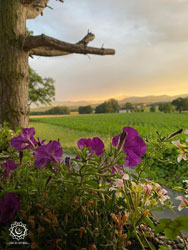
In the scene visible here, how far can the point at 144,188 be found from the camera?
120cm

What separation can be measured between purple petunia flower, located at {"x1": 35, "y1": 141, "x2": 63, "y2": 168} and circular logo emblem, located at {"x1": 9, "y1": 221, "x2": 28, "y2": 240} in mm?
269

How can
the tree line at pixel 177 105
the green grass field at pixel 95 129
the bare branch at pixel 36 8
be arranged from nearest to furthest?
the bare branch at pixel 36 8, the green grass field at pixel 95 129, the tree line at pixel 177 105

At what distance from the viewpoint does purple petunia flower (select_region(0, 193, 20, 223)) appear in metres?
0.95

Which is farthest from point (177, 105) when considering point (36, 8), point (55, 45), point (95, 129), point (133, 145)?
point (133, 145)

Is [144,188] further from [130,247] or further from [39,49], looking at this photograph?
[39,49]

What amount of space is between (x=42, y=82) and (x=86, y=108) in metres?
46.2

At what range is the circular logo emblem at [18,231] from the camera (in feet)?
2.97

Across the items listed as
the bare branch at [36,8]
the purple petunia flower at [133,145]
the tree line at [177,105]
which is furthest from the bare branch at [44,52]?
the tree line at [177,105]

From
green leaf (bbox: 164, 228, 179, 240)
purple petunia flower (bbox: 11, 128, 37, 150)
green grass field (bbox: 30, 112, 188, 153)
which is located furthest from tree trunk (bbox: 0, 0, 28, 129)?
green leaf (bbox: 164, 228, 179, 240)

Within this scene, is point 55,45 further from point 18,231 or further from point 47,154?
point 18,231

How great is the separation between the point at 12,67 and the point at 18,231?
14.6ft

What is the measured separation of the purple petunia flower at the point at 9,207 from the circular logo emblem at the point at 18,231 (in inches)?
1.8

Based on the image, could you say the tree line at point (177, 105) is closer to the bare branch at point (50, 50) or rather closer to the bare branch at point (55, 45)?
the bare branch at point (50, 50)

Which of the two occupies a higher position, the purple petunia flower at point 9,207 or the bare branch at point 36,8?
the bare branch at point 36,8
